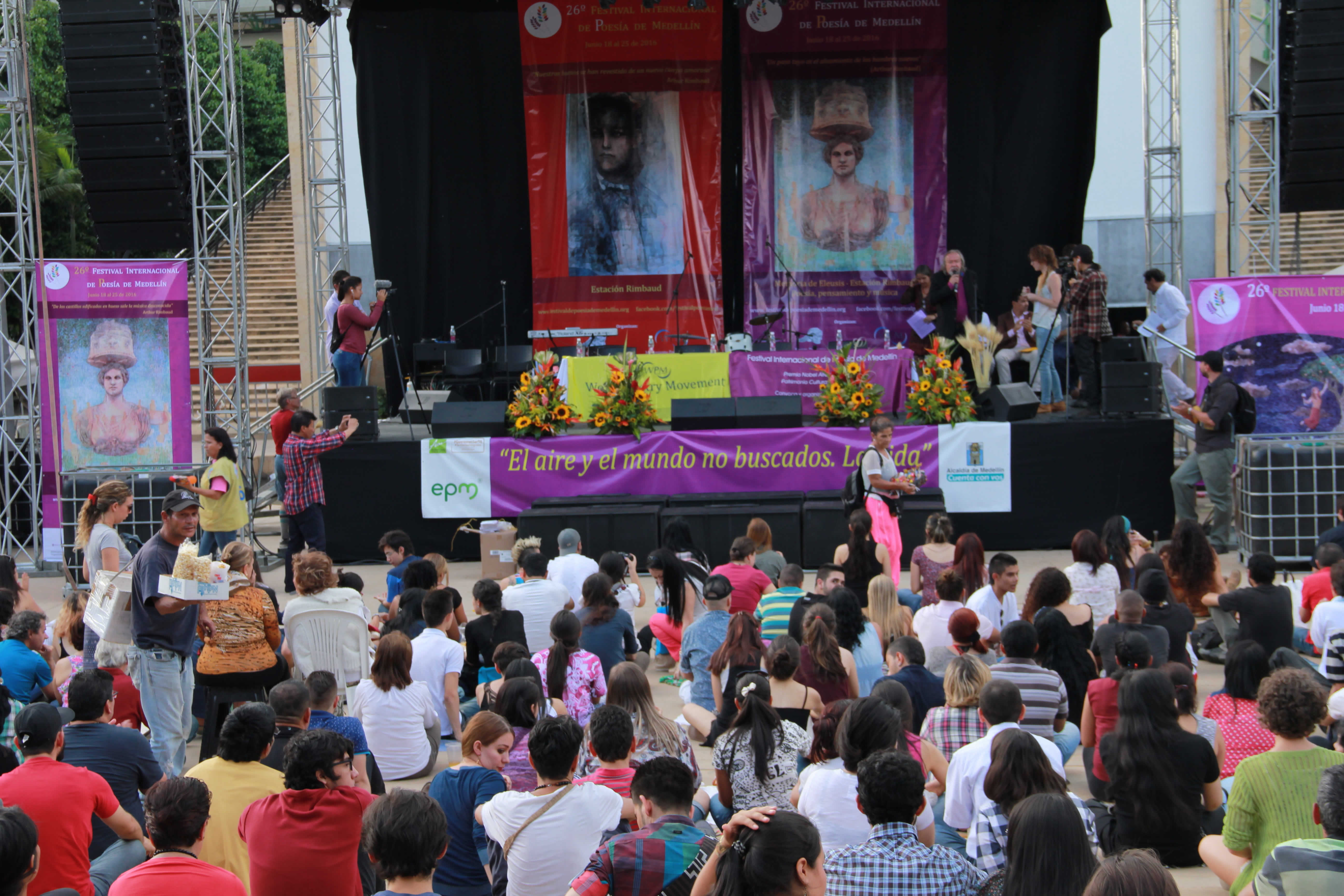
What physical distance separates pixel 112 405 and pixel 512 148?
6.72 meters

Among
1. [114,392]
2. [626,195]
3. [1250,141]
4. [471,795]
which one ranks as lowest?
[471,795]

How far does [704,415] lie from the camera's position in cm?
1166

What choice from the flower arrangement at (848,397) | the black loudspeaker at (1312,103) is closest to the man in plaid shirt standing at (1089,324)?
the black loudspeaker at (1312,103)

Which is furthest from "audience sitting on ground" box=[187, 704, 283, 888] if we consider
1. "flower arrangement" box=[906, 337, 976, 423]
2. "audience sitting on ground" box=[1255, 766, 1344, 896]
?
"flower arrangement" box=[906, 337, 976, 423]

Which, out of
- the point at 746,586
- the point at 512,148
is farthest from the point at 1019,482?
the point at 512,148

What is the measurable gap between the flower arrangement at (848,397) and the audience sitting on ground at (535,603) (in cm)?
496

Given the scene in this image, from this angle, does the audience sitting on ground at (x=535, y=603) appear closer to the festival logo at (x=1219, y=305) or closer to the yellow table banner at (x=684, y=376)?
the yellow table banner at (x=684, y=376)

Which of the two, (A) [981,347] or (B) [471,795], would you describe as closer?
(B) [471,795]

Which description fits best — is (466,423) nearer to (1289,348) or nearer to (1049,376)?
(1049,376)

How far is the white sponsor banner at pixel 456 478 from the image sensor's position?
1163 centimetres

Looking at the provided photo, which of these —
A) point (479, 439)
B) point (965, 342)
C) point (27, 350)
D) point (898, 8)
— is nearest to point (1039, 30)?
point (898, 8)

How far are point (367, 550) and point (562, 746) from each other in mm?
8319

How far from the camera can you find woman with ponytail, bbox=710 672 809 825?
439 centimetres

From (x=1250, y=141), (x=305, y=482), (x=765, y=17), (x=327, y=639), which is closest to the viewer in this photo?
(x=327, y=639)
